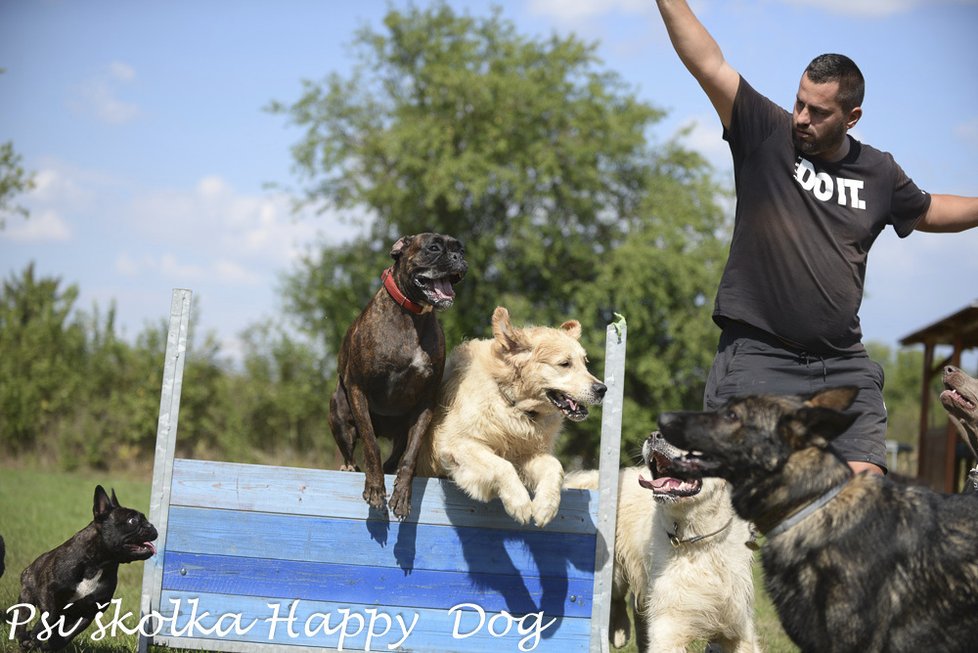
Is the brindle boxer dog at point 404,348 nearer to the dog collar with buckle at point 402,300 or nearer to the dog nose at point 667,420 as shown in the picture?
the dog collar with buckle at point 402,300

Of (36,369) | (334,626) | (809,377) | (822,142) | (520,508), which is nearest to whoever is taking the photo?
(822,142)

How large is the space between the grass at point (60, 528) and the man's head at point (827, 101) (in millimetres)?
2511

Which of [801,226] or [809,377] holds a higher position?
[801,226]

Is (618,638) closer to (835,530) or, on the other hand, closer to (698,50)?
(835,530)

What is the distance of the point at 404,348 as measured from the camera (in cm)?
548

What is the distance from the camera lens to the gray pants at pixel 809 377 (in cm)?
460

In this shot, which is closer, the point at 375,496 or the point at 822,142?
the point at 822,142

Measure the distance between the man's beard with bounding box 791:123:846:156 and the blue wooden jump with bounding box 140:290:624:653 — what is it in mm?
1662

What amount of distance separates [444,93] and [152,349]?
11.2 metres

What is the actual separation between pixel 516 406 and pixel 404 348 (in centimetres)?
81

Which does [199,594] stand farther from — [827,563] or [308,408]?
[308,408]

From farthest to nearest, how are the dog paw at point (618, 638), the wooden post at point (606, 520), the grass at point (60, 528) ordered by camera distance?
1. the dog paw at point (618, 638)
2. the grass at point (60, 528)
3. the wooden post at point (606, 520)

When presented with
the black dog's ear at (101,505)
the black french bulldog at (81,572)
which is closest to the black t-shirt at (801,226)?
the black french bulldog at (81,572)

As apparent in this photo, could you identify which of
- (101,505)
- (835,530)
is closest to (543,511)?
(835,530)
